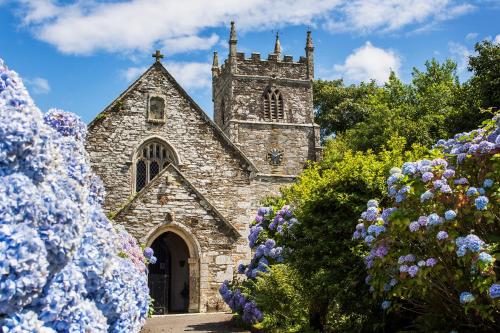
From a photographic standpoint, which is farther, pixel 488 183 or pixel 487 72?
pixel 487 72

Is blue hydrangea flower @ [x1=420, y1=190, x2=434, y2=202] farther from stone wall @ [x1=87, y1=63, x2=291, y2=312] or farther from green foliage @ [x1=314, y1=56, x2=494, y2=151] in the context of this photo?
green foliage @ [x1=314, y1=56, x2=494, y2=151]

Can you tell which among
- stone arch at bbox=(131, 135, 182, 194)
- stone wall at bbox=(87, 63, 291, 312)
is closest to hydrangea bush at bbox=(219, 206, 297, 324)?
Answer: stone wall at bbox=(87, 63, 291, 312)

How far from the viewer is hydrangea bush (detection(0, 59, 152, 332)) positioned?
8.94ft

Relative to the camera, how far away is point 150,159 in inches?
764

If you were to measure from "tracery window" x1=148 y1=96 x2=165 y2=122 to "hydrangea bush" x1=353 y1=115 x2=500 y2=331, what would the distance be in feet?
42.5

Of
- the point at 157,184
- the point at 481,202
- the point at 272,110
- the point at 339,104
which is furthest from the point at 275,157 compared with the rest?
the point at 481,202

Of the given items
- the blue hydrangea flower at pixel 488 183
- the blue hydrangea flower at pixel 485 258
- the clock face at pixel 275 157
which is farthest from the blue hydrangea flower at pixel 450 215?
the clock face at pixel 275 157

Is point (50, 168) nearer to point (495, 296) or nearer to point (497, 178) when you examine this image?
point (495, 296)

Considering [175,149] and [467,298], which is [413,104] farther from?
[467,298]

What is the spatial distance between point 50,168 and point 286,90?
38.9 meters

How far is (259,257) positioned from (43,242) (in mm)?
10850

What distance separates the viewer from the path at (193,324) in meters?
12.1

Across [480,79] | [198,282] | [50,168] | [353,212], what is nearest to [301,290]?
[353,212]

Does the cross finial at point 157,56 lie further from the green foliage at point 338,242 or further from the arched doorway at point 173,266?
the green foliage at point 338,242
